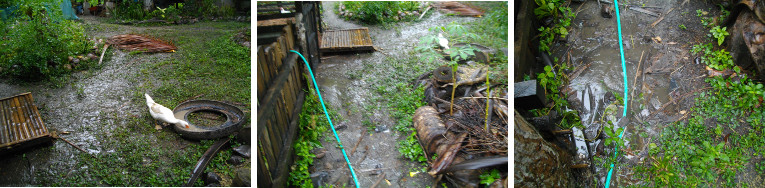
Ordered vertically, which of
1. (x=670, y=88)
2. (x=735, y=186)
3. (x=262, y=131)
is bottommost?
(x=735, y=186)

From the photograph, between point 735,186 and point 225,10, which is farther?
point 735,186

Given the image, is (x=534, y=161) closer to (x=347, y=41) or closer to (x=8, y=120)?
(x=347, y=41)

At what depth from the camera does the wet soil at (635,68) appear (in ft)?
13.1

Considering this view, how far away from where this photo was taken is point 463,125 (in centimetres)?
354

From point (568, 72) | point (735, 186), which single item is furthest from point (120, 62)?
point (735, 186)

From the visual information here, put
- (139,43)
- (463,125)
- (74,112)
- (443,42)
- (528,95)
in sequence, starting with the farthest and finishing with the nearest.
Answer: (528,95), (463,125), (443,42), (139,43), (74,112)

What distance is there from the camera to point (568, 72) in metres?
4.52

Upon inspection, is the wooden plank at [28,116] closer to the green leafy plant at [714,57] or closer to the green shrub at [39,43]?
the green shrub at [39,43]

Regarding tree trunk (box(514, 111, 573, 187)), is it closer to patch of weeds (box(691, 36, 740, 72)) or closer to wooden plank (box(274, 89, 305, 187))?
wooden plank (box(274, 89, 305, 187))

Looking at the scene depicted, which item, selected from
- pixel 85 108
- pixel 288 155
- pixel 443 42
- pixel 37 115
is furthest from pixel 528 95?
pixel 37 115

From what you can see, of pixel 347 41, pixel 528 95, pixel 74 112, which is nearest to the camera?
pixel 74 112

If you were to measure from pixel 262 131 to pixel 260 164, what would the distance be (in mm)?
182

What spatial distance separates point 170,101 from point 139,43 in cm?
38

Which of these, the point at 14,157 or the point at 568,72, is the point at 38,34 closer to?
the point at 14,157
